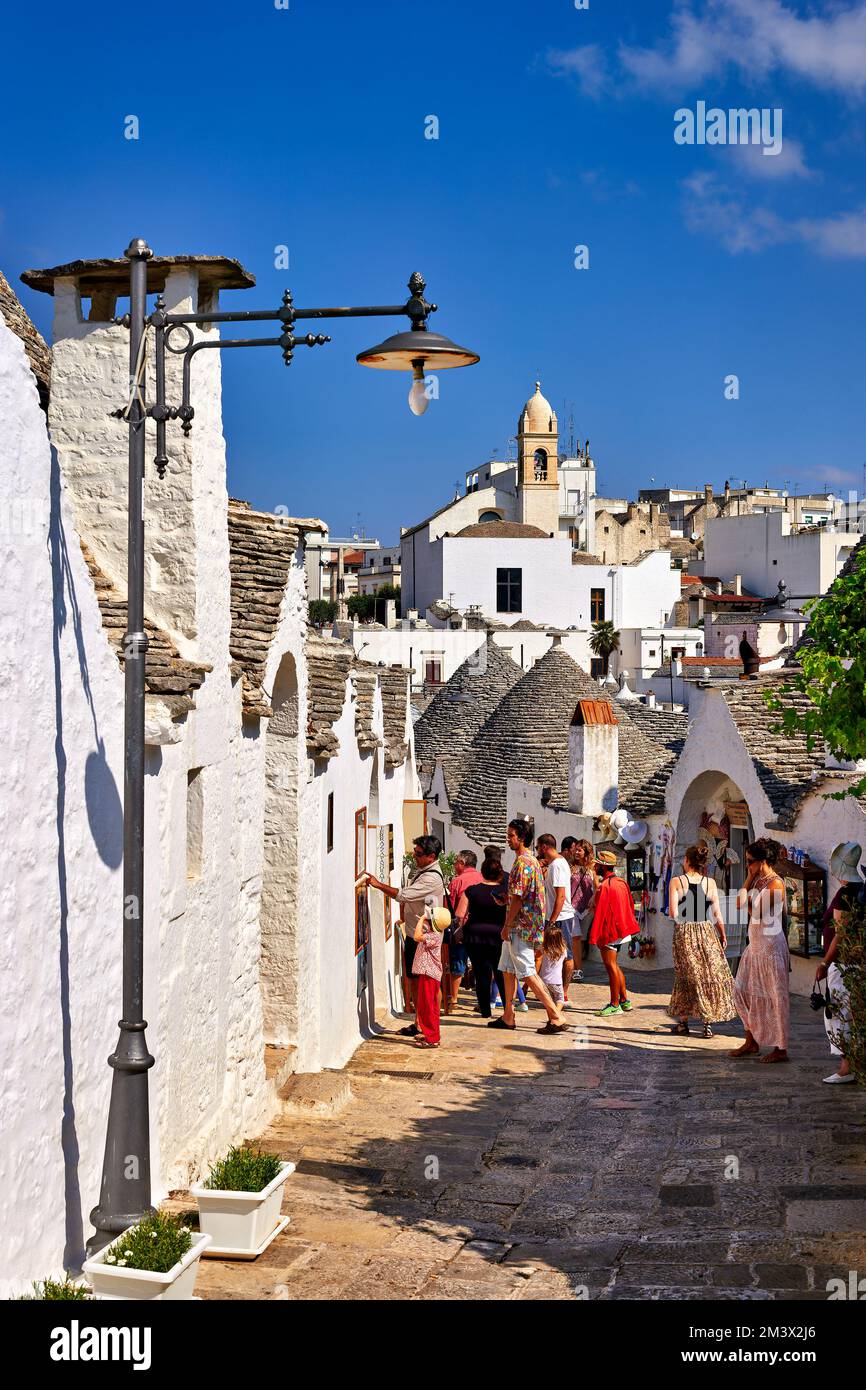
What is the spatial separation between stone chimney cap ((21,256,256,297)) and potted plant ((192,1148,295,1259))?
4.58 m

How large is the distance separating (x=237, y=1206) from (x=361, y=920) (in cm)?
773

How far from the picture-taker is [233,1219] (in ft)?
21.2

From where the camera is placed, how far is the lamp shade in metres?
6.62

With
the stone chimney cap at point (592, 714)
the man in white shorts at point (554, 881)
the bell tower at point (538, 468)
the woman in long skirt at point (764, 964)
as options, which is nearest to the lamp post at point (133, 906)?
the woman in long skirt at point (764, 964)

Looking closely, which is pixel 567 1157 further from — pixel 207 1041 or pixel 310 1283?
pixel 310 1283

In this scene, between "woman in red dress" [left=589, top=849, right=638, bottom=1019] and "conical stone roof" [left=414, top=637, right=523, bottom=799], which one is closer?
"woman in red dress" [left=589, top=849, right=638, bottom=1019]

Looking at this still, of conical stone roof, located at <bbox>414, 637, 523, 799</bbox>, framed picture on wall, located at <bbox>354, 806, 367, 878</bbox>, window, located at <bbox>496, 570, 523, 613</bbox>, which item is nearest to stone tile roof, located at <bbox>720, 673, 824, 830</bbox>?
framed picture on wall, located at <bbox>354, 806, 367, 878</bbox>

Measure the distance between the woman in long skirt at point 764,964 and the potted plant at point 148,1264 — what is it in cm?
597

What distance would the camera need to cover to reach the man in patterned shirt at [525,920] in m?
12.4

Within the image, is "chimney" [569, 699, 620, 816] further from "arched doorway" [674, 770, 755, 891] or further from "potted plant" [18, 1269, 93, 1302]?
"potted plant" [18, 1269, 93, 1302]

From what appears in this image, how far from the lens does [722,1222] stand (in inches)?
289

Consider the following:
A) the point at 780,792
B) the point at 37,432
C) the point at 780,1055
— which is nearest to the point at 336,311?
the point at 37,432

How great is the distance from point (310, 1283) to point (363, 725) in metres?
8.69

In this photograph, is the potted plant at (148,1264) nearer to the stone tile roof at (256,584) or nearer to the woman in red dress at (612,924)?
the stone tile roof at (256,584)
